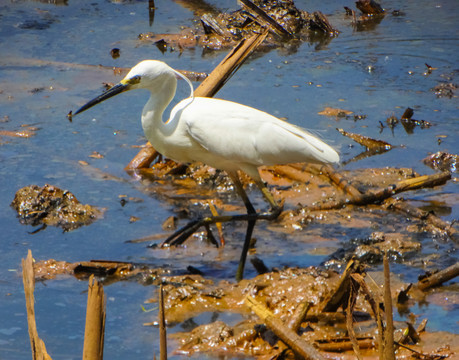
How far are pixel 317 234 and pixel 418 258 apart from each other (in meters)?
0.86

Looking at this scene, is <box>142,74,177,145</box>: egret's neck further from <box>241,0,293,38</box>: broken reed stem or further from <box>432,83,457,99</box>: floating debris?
<box>241,0,293,38</box>: broken reed stem

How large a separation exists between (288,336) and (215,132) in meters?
1.98

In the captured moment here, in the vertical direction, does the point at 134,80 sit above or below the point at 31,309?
below

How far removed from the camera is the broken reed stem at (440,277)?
4340 millimetres

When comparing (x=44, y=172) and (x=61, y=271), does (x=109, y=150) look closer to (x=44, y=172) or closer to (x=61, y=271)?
(x=44, y=172)

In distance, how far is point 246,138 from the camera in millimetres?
5145

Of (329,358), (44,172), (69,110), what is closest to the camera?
(329,358)

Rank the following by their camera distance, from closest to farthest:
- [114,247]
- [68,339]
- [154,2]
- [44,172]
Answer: [68,339] → [114,247] → [44,172] → [154,2]

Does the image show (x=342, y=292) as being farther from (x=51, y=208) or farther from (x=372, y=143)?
(x=372, y=143)

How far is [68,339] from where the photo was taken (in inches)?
160

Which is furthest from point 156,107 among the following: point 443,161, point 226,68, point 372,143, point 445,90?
point 445,90

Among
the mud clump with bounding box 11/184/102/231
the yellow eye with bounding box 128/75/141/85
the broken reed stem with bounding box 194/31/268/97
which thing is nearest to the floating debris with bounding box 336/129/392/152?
the broken reed stem with bounding box 194/31/268/97

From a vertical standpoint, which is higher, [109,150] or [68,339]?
[68,339]

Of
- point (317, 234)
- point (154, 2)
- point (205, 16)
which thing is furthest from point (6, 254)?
A: point (154, 2)
